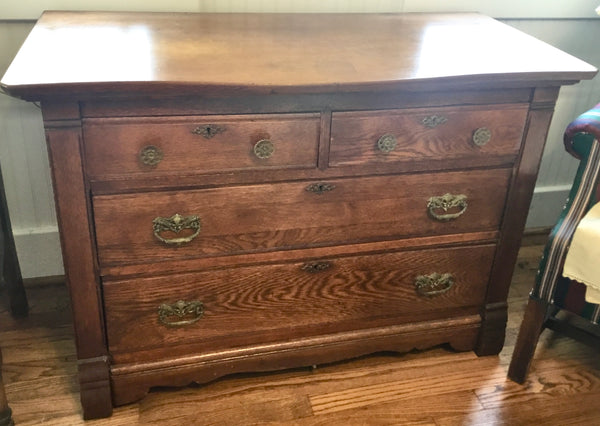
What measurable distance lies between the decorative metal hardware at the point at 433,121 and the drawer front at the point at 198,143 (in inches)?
10.1

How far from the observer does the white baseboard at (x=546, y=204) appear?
235cm

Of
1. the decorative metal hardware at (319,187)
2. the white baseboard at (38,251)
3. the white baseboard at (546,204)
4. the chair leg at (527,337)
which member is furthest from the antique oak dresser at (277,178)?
the white baseboard at (546,204)

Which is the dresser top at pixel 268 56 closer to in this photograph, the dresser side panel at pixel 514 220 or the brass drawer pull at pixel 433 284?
the dresser side panel at pixel 514 220

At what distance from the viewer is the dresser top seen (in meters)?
1.23

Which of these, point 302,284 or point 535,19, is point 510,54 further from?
point 302,284

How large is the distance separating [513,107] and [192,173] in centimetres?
76

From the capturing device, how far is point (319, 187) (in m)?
1.47

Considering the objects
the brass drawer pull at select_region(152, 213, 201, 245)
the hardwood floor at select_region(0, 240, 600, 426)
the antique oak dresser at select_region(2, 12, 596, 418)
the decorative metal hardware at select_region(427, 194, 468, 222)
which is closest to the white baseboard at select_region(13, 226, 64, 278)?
the hardwood floor at select_region(0, 240, 600, 426)

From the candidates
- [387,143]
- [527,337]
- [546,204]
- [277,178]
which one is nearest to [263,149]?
[277,178]

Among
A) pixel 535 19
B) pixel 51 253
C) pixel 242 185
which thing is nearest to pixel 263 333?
pixel 242 185

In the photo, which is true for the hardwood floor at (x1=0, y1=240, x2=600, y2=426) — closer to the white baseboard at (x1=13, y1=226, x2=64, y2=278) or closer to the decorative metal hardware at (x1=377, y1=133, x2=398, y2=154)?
the white baseboard at (x1=13, y1=226, x2=64, y2=278)

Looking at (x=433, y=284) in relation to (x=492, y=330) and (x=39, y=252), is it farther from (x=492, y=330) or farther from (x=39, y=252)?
(x=39, y=252)

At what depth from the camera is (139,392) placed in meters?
1.59

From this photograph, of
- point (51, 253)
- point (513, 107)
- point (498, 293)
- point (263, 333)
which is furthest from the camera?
point (51, 253)
